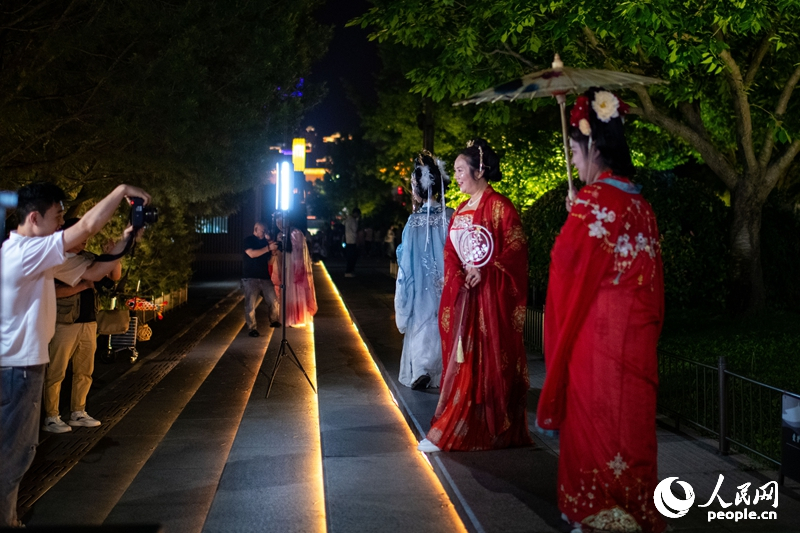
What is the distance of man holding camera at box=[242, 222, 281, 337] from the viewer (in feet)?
49.3

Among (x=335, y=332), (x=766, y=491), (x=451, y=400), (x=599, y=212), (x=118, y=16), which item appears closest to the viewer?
(x=599, y=212)

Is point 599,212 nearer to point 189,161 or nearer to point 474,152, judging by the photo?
point 474,152

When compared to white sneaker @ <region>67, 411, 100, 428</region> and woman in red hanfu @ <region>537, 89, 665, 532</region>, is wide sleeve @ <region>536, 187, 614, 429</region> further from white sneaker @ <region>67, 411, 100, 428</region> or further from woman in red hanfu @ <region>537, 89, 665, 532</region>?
white sneaker @ <region>67, 411, 100, 428</region>

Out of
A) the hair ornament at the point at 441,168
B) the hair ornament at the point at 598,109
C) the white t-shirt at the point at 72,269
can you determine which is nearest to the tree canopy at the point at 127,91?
the hair ornament at the point at 441,168

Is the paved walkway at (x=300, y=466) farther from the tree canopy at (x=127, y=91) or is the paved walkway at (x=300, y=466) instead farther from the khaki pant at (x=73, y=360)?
the tree canopy at (x=127, y=91)

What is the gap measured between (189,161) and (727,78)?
8.39 m

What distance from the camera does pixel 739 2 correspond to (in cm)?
1011

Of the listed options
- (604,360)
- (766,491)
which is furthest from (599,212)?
(766,491)

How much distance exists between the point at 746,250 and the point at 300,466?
10258 mm

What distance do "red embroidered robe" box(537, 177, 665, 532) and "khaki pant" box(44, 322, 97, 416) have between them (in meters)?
4.94

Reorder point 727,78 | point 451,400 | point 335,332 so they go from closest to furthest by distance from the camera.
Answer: point 451,400
point 727,78
point 335,332

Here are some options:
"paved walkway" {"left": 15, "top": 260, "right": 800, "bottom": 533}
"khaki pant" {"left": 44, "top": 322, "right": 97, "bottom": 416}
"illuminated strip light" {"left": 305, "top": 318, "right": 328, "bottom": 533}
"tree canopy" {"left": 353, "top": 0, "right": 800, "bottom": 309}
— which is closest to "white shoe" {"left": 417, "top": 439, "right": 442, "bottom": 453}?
"paved walkway" {"left": 15, "top": 260, "right": 800, "bottom": 533}

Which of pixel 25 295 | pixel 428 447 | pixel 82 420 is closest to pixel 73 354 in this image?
pixel 82 420

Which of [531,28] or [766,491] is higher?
[531,28]
